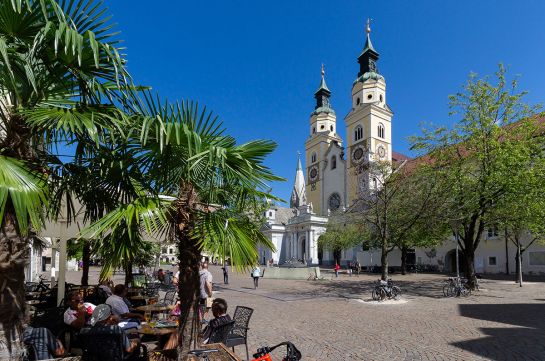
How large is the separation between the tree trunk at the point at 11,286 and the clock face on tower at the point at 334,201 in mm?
64956

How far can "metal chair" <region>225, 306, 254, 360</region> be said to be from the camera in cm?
645

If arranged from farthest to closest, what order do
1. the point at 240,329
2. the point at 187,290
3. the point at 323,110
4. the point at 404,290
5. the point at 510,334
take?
the point at 323,110 < the point at 404,290 < the point at 510,334 < the point at 240,329 < the point at 187,290

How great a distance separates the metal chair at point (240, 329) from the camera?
6447mm

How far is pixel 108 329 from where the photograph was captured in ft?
16.1

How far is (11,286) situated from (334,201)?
67019 millimetres

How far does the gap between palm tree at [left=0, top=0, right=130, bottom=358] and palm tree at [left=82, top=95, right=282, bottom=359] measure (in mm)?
529

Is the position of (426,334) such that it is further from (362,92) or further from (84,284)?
(362,92)

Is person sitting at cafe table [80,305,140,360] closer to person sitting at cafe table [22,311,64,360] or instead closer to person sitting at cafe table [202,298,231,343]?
person sitting at cafe table [22,311,64,360]

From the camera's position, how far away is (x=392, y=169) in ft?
64.0

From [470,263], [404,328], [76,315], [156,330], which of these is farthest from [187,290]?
[470,263]

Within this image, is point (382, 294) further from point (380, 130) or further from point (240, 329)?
point (380, 130)

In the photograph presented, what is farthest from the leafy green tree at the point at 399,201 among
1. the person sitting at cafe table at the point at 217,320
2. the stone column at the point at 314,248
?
the stone column at the point at 314,248

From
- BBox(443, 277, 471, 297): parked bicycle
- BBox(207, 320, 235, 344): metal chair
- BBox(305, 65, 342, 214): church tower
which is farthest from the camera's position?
BBox(305, 65, 342, 214): church tower

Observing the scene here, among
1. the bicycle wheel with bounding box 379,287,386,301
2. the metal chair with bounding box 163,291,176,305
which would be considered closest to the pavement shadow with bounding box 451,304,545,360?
the bicycle wheel with bounding box 379,287,386,301
